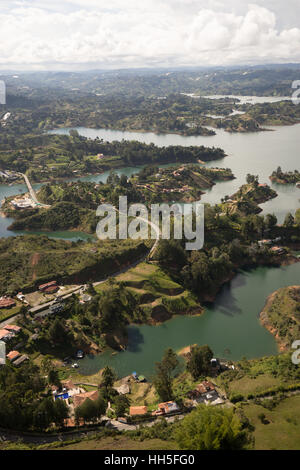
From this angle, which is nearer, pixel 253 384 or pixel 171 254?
pixel 253 384

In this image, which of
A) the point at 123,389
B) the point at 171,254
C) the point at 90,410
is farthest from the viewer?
the point at 171,254

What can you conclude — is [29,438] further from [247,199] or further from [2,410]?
[247,199]

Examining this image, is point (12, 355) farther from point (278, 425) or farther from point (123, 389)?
point (278, 425)

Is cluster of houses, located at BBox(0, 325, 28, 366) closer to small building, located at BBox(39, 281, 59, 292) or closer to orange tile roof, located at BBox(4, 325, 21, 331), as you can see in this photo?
orange tile roof, located at BBox(4, 325, 21, 331)

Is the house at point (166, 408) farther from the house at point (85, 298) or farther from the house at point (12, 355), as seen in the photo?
the house at point (85, 298)

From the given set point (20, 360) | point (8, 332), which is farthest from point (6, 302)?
point (20, 360)
